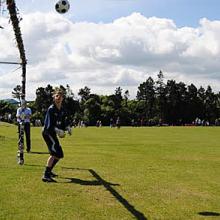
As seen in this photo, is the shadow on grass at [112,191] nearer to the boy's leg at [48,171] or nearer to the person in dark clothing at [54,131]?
the boy's leg at [48,171]

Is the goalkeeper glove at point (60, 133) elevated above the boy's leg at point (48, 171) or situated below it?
above

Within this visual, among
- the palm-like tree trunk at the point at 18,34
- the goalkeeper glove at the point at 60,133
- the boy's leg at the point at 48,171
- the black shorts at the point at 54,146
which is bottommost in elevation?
the boy's leg at the point at 48,171

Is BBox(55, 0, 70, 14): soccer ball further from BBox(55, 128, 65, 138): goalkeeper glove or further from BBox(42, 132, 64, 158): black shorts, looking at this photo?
BBox(42, 132, 64, 158): black shorts

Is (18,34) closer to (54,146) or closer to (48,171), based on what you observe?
(54,146)

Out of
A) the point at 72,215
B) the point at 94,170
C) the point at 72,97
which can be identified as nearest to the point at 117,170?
the point at 94,170

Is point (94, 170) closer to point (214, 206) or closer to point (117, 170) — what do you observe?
point (117, 170)

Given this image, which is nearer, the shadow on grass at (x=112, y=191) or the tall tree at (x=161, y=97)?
the shadow on grass at (x=112, y=191)

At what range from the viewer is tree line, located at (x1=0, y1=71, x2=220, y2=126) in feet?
470

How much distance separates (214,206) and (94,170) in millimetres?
5849

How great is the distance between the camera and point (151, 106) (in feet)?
517

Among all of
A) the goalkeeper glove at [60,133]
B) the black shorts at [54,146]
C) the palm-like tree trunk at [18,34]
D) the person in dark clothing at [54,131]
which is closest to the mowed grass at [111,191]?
the person in dark clothing at [54,131]

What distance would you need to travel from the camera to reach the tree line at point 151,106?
470ft

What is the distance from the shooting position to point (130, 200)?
407 inches

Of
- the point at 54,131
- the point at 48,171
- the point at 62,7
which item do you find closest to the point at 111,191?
the point at 48,171
